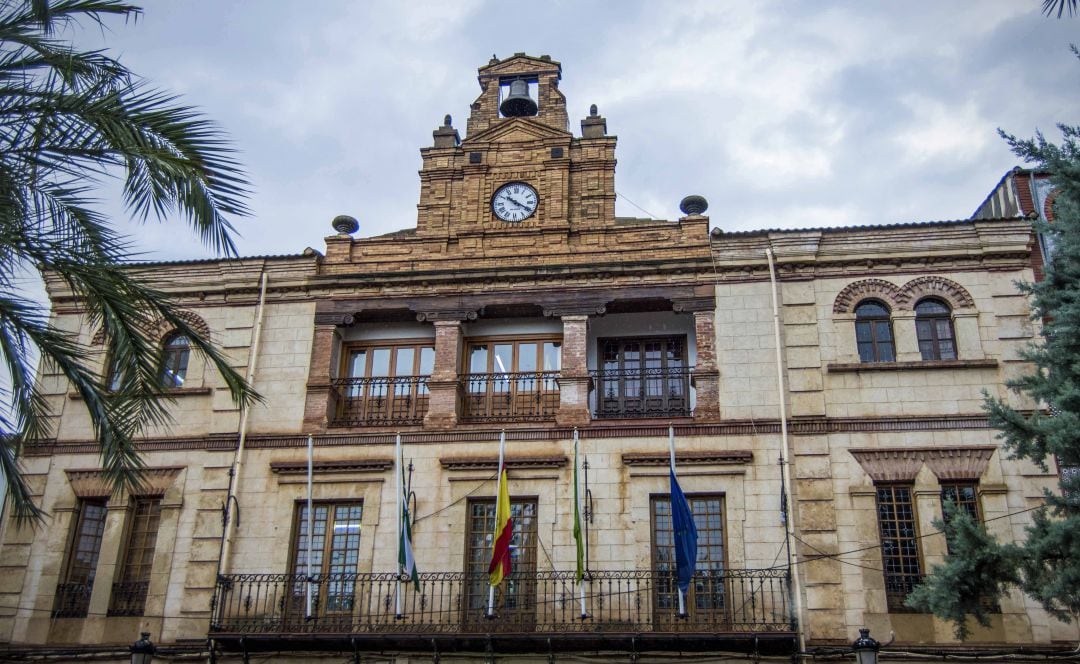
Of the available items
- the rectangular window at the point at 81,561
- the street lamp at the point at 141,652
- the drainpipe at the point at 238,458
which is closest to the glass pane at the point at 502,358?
the drainpipe at the point at 238,458

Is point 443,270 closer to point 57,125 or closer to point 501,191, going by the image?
point 501,191

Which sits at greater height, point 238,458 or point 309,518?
point 238,458

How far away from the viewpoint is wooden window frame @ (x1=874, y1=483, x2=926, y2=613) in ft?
57.2

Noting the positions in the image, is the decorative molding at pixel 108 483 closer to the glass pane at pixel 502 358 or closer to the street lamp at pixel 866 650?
the glass pane at pixel 502 358

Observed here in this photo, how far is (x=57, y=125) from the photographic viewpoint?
39.6 ft

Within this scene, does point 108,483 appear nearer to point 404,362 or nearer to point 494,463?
point 404,362

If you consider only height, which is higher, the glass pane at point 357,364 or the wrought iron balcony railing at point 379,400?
the glass pane at point 357,364

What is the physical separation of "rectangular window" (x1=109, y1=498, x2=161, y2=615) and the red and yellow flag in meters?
6.55

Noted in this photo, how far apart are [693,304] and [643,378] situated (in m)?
1.68

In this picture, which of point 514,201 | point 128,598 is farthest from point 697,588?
point 128,598

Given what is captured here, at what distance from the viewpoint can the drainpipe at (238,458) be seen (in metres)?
19.1

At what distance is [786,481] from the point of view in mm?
18250

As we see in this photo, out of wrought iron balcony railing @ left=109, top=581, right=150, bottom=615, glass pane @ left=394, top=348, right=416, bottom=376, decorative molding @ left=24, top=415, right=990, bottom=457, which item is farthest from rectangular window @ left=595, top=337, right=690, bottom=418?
wrought iron balcony railing @ left=109, top=581, right=150, bottom=615

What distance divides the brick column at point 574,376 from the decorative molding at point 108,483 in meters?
7.31
